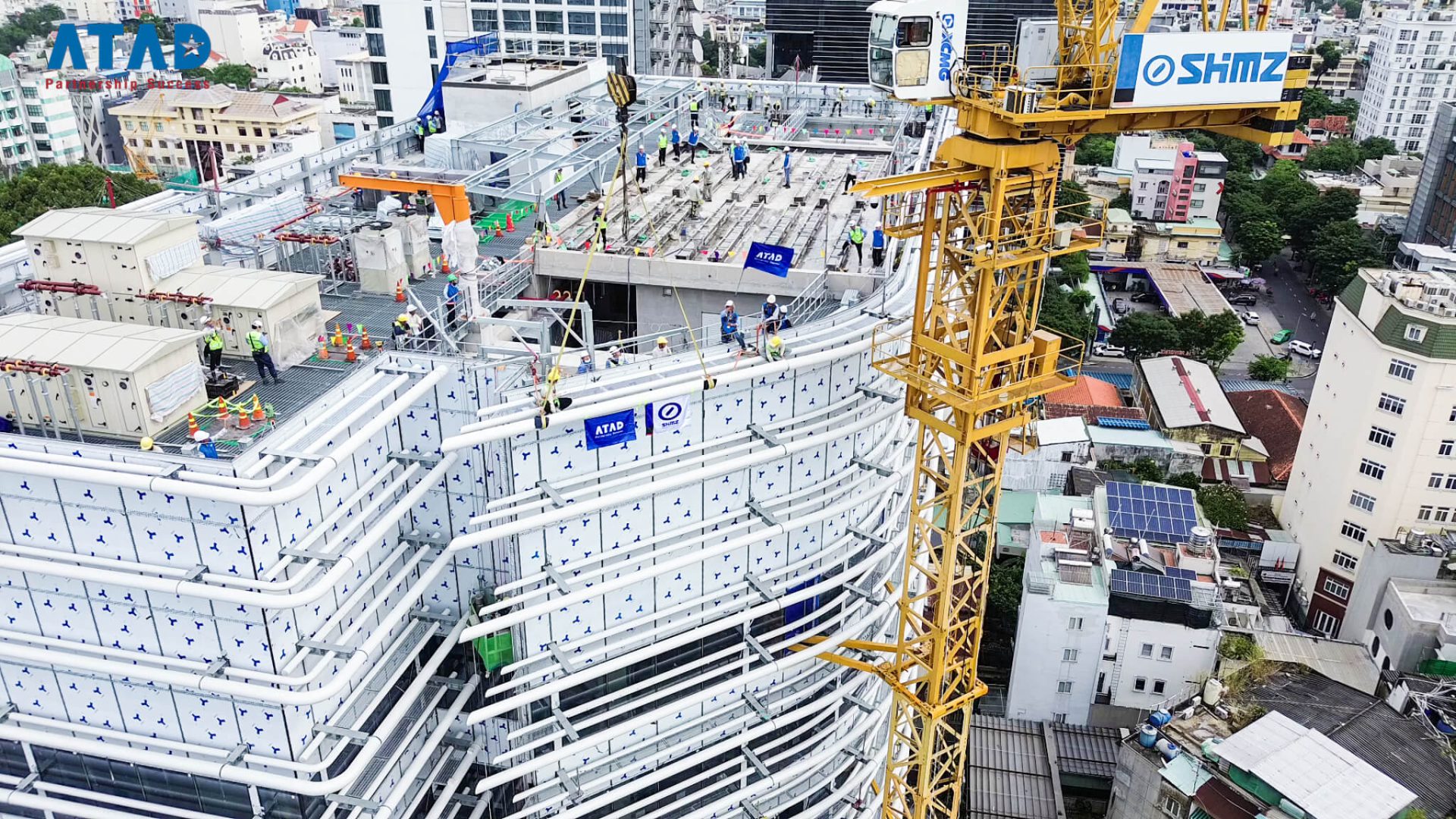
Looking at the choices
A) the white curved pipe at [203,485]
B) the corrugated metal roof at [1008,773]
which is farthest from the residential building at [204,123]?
the white curved pipe at [203,485]

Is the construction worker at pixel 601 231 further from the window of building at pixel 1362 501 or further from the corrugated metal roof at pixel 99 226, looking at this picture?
the window of building at pixel 1362 501

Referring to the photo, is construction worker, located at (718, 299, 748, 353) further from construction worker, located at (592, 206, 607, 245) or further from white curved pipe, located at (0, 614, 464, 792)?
white curved pipe, located at (0, 614, 464, 792)

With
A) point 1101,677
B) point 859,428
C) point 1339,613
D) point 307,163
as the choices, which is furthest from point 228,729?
point 1339,613

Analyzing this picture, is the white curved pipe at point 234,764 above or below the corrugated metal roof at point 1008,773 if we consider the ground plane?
above

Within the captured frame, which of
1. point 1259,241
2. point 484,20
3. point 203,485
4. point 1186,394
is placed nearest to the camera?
point 203,485

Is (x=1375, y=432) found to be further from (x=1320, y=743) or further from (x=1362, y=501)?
(x=1320, y=743)

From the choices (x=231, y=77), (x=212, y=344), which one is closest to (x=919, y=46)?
(x=212, y=344)

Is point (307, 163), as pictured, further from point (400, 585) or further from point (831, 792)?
point (831, 792)
